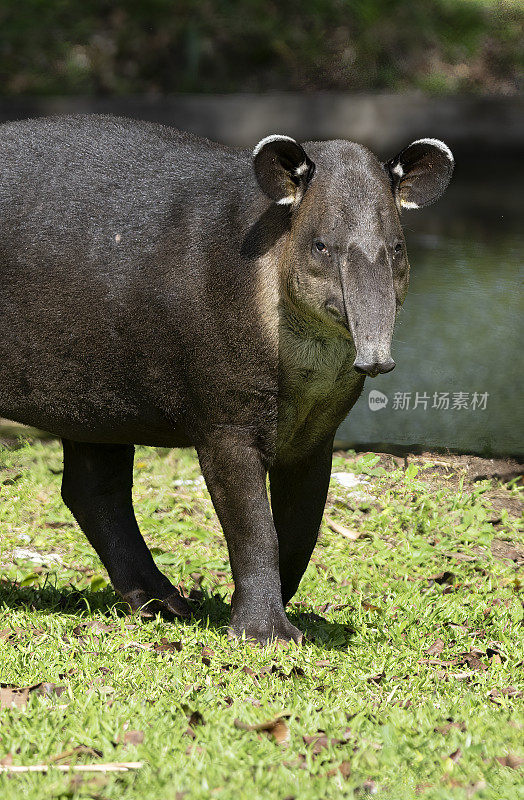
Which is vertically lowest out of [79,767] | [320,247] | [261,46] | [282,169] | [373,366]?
[79,767]

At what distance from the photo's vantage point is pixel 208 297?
4961mm

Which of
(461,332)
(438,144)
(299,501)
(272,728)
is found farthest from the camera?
(461,332)

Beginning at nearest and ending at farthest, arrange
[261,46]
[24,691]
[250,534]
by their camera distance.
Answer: [24,691], [250,534], [261,46]

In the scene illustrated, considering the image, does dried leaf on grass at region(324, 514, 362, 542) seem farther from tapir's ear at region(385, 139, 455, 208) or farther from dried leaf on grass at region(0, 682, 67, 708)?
dried leaf on grass at region(0, 682, 67, 708)

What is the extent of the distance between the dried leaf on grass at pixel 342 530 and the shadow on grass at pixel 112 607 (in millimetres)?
1261

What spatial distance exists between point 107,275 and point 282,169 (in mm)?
910

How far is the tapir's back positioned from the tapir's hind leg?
0.49 metres

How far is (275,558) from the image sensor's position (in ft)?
16.6

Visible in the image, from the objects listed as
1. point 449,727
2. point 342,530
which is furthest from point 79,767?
point 342,530

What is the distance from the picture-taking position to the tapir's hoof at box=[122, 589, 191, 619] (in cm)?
566

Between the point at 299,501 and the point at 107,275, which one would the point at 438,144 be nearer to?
the point at 107,275

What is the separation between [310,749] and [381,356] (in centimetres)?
137

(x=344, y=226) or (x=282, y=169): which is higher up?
(x=282, y=169)

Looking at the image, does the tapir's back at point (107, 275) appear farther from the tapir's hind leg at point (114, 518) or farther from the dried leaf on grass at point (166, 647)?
the dried leaf on grass at point (166, 647)
